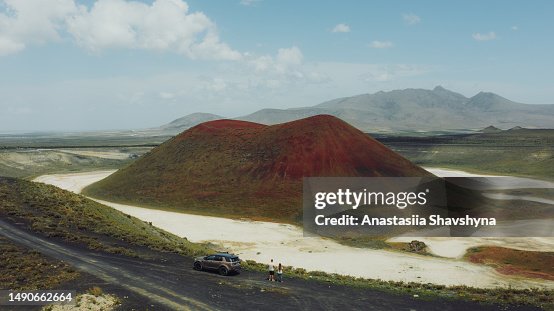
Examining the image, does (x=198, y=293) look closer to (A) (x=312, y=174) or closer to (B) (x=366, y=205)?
(B) (x=366, y=205)

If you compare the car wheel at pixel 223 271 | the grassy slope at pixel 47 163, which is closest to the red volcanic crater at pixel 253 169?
the car wheel at pixel 223 271

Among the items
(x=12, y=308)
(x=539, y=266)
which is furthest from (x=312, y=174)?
(x=12, y=308)

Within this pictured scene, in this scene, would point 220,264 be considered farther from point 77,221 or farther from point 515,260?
point 515,260

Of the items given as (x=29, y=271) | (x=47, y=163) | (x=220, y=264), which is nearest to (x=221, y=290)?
(x=220, y=264)

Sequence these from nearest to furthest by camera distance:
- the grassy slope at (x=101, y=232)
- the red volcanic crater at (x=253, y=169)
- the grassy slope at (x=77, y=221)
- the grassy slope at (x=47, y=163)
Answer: the grassy slope at (x=101, y=232) → the grassy slope at (x=77, y=221) → the red volcanic crater at (x=253, y=169) → the grassy slope at (x=47, y=163)

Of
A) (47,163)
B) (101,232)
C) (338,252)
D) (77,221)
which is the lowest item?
(338,252)

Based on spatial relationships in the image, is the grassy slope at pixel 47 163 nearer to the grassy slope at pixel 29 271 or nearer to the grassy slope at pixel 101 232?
the grassy slope at pixel 101 232
